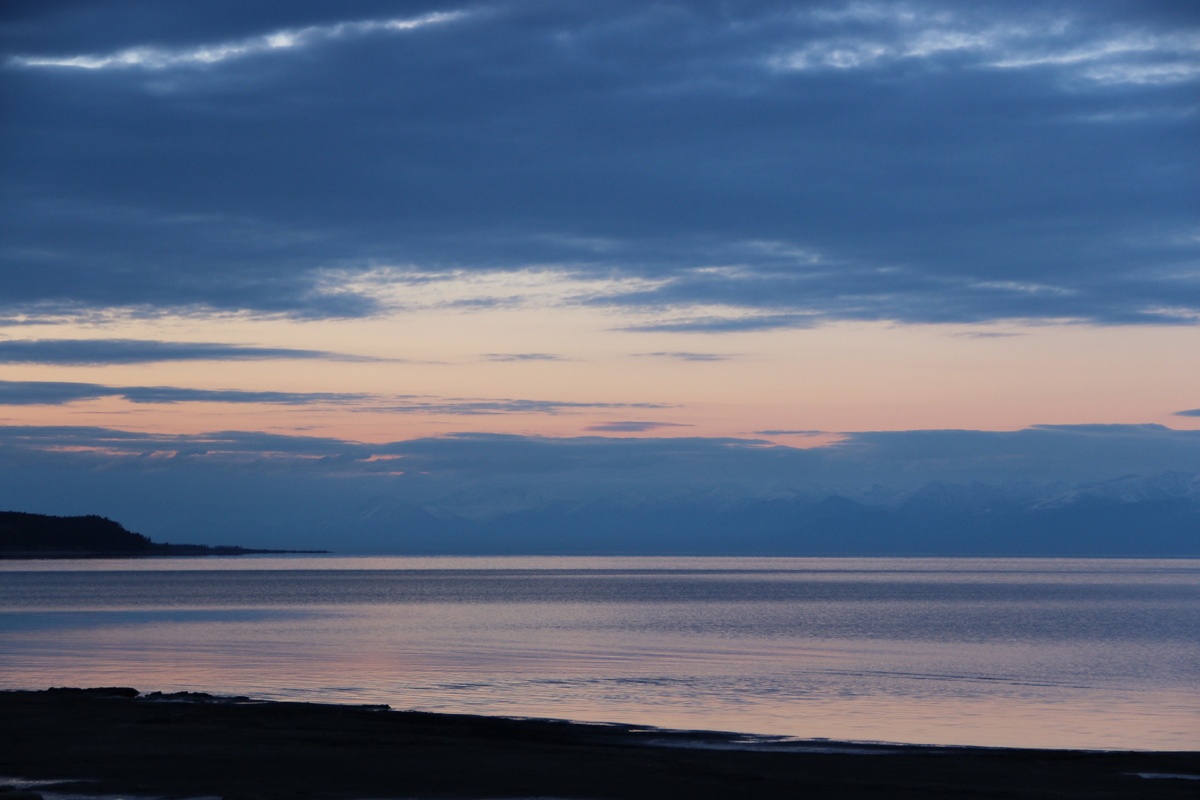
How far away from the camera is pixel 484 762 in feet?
76.3

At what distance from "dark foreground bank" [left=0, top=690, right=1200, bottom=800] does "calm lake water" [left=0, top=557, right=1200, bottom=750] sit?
13.3 feet

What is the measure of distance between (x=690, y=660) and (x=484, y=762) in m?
25.6

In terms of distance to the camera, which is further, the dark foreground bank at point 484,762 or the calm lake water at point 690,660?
the calm lake water at point 690,660

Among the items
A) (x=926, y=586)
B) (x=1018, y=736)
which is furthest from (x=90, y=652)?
(x=926, y=586)

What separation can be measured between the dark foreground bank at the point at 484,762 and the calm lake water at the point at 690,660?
4044 millimetres

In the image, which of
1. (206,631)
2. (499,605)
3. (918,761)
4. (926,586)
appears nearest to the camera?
(918,761)

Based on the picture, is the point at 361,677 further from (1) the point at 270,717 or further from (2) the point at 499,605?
(2) the point at 499,605

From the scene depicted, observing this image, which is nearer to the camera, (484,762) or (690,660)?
(484,762)

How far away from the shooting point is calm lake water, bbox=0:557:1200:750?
3312 cm

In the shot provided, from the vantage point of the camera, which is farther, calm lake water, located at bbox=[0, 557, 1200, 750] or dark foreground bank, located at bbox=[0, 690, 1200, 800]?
calm lake water, located at bbox=[0, 557, 1200, 750]

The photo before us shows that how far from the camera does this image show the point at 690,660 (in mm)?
48094

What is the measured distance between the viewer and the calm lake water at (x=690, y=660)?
33.1 metres

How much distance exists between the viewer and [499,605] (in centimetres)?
9244

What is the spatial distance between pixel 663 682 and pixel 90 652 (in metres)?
25.3
